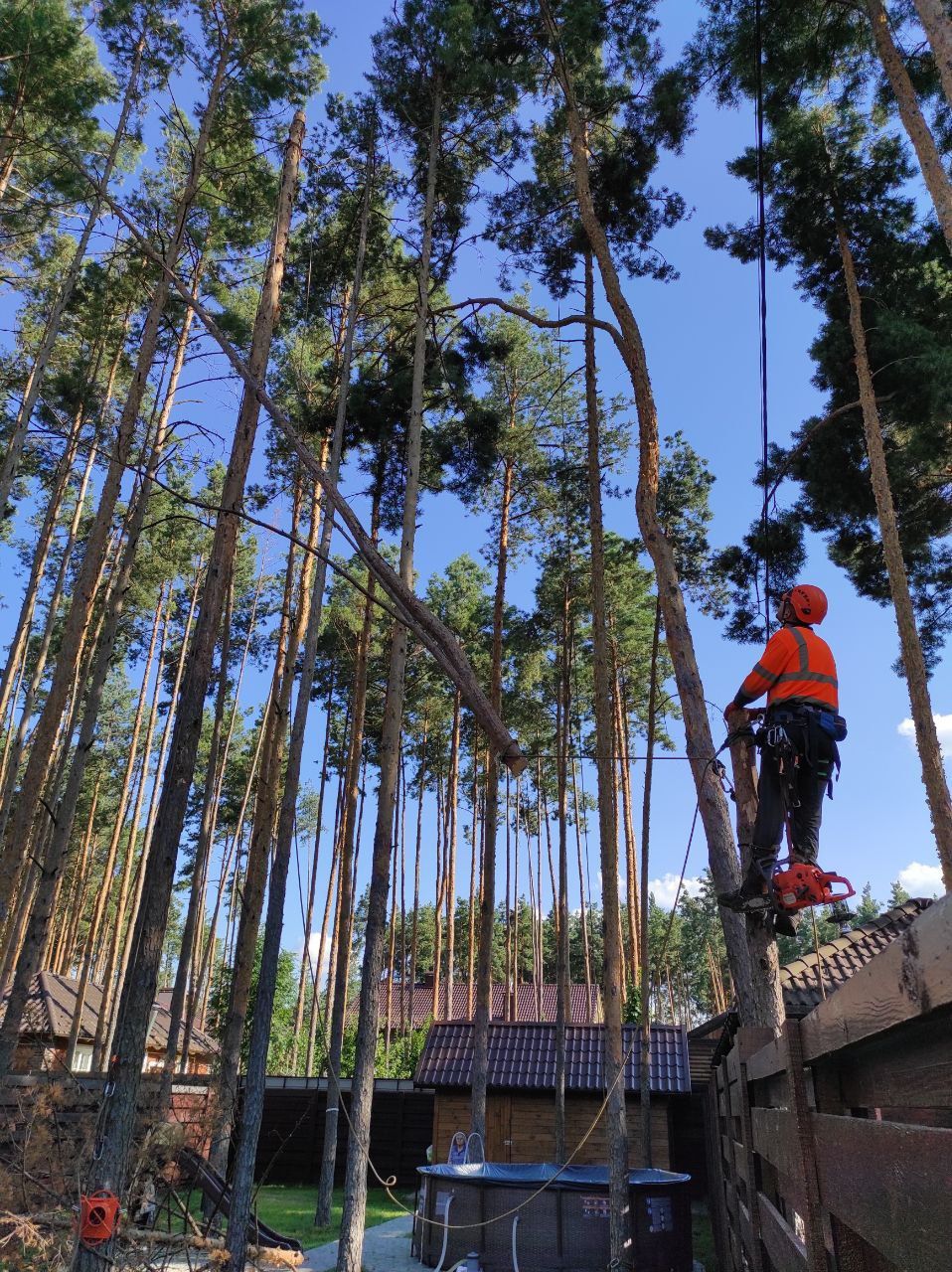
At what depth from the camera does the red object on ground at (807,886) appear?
3678 mm

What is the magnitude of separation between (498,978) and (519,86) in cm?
4290

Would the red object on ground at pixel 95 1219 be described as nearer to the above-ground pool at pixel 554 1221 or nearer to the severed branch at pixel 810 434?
the above-ground pool at pixel 554 1221

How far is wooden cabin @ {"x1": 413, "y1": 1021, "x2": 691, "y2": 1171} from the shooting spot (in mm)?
14945

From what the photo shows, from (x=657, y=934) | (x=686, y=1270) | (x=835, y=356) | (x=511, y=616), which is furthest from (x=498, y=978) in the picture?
(x=835, y=356)

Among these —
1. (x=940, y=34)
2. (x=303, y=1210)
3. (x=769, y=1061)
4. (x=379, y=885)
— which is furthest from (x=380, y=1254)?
(x=940, y=34)

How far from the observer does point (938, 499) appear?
1194 cm

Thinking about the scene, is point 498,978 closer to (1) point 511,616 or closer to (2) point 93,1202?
(1) point 511,616

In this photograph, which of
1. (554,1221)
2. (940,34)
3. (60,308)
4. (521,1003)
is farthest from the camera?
(521,1003)

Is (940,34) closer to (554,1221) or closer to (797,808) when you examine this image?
(797,808)

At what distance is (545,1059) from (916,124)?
14.9 m

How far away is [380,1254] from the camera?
11.6m

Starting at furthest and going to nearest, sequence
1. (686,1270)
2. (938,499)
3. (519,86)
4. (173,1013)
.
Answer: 1. (173,1013)
2. (938,499)
3. (519,86)
4. (686,1270)

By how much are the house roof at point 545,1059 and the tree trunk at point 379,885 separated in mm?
6123

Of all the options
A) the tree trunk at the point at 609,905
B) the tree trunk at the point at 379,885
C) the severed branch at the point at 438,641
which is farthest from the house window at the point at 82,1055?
the severed branch at the point at 438,641
